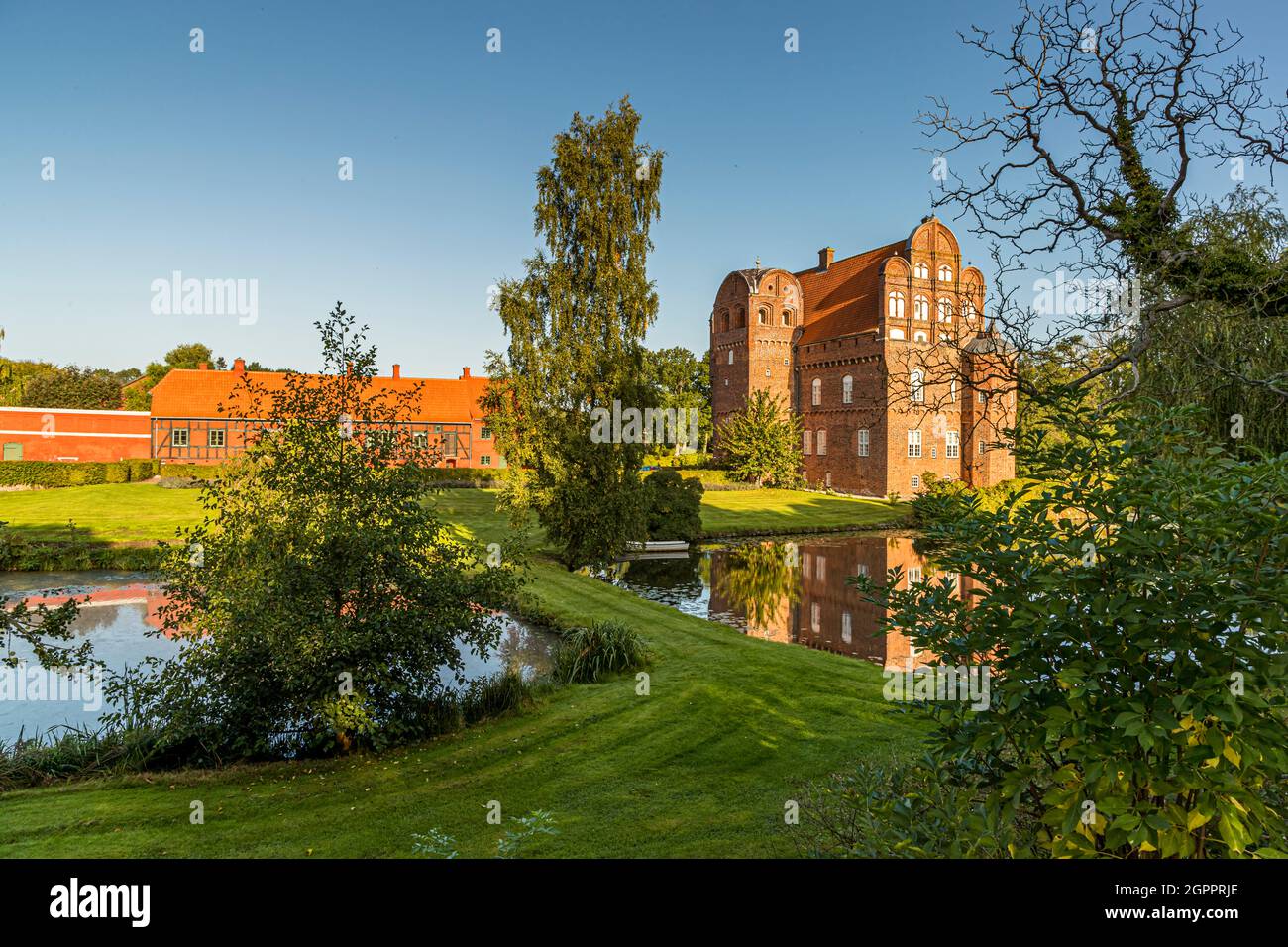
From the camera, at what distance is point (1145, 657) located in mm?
2951

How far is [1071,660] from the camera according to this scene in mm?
2967

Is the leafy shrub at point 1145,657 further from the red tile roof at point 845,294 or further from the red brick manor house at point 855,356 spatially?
the red tile roof at point 845,294

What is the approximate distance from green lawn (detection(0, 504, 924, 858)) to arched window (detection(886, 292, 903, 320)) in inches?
1467

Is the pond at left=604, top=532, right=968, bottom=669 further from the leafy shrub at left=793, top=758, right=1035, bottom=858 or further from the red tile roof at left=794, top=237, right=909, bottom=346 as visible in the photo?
the red tile roof at left=794, top=237, right=909, bottom=346

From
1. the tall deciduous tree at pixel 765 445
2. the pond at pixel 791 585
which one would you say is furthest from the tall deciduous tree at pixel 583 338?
the tall deciduous tree at pixel 765 445

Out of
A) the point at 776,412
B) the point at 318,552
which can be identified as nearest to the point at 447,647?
the point at 318,552

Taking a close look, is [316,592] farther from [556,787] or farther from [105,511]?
[105,511]

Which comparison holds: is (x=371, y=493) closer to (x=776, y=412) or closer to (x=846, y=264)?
(x=776, y=412)

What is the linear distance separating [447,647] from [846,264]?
4787cm

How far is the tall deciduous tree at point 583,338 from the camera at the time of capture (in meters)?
19.6

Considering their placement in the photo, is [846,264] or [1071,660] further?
[846,264]

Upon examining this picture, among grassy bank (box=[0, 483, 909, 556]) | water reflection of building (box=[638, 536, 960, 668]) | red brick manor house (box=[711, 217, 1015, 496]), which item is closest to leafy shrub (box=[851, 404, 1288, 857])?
water reflection of building (box=[638, 536, 960, 668])

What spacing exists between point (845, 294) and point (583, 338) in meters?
33.8
